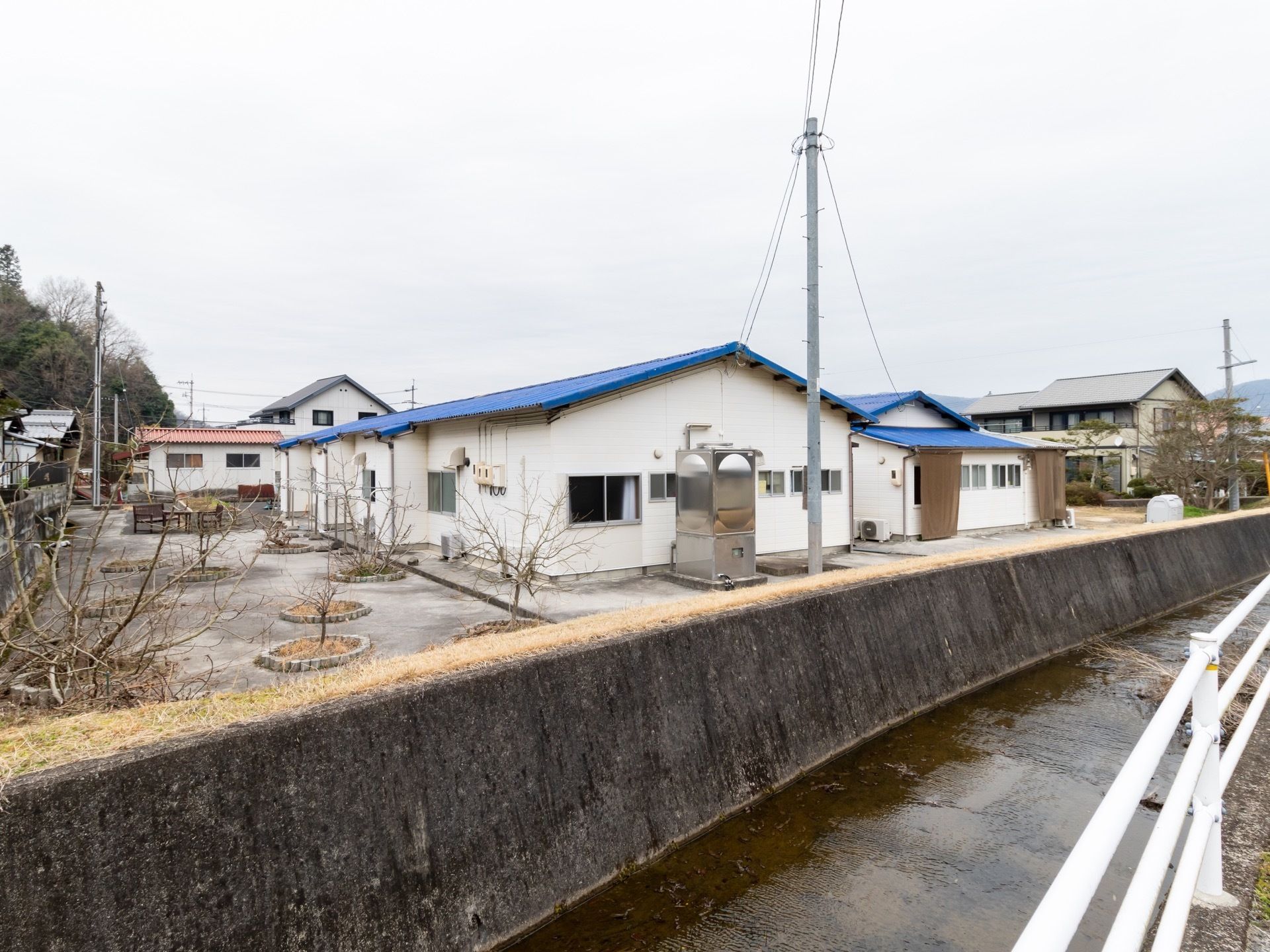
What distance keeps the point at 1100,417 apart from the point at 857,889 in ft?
130

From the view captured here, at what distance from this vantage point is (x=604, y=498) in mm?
12664

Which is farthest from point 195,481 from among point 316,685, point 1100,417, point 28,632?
point 1100,417

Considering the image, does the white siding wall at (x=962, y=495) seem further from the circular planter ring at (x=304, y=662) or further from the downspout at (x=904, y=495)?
the circular planter ring at (x=304, y=662)

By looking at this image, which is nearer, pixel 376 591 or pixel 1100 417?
pixel 376 591

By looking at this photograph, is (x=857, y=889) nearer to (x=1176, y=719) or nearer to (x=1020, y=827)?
(x=1020, y=827)

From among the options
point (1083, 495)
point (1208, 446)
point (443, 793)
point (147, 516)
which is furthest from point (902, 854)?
point (1083, 495)

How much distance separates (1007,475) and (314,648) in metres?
19.6

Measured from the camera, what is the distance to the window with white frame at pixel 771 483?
1473 centimetres

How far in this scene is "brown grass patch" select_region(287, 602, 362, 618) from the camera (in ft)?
32.2

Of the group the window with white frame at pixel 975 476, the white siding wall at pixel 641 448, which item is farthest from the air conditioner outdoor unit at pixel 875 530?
the window with white frame at pixel 975 476

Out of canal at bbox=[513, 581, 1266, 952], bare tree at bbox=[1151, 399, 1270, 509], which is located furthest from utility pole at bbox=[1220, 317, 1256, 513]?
canal at bbox=[513, 581, 1266, 952]

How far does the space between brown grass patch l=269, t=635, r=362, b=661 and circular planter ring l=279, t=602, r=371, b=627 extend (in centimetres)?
101

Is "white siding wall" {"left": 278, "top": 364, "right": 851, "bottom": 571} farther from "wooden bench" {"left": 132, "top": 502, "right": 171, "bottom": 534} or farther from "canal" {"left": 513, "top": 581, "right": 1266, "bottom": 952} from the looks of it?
"wooden bench" {"left": 132, "top": 502, "right": 171, "bottom": 534}

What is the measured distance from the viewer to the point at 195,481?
32.2 meters
